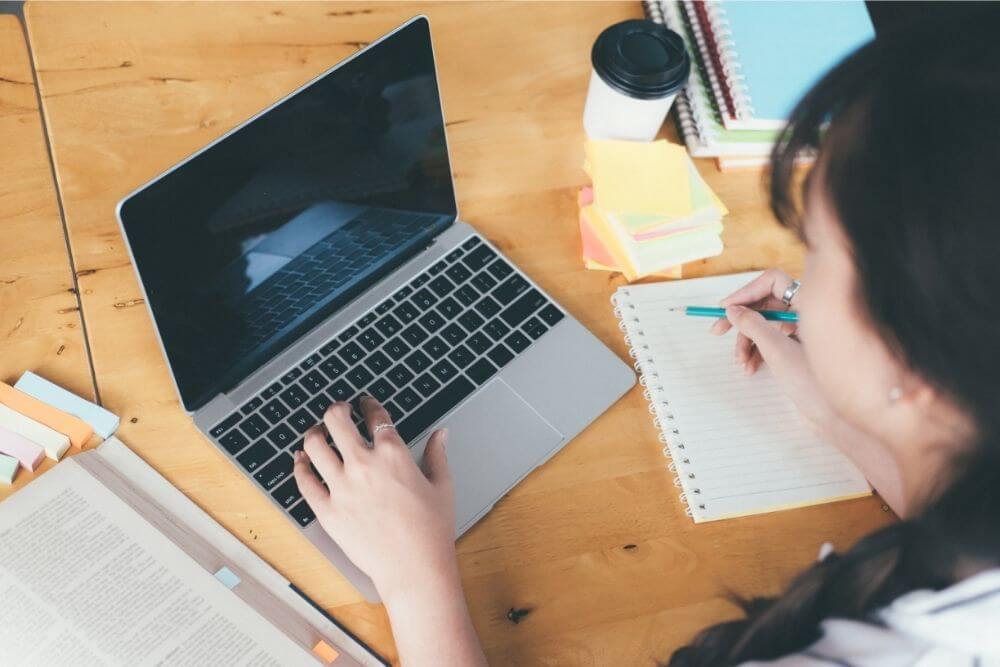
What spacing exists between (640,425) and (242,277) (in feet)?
1.37

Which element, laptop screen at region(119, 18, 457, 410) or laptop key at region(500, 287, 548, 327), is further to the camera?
laptop key at region(500, 287, 548, 327)

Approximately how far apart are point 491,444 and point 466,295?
0.55 feet

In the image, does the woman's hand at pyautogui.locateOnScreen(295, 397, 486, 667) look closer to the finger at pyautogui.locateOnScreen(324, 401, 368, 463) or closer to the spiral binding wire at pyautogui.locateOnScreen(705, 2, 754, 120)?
the finger at pyautogui.locateOnScreen(324, 401, 368, 463)

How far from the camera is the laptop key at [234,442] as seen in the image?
2.63ft

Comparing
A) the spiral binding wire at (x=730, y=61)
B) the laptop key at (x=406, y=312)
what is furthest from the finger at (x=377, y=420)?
the spiral binding wire at (x=730, y=61)

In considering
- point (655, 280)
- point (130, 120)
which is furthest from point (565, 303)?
point (130, 120)

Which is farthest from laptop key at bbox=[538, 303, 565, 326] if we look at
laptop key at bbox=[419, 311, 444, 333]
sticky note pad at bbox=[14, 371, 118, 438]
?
sticky note pad at bbox=[14, 371, 118, 438]

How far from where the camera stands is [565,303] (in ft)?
3.14

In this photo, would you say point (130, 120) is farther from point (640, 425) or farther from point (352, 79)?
point (640, 425)

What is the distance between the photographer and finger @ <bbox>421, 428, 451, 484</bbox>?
78cm

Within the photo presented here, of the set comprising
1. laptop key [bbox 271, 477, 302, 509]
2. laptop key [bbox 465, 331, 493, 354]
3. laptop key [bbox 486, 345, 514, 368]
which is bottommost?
laptop key [bbox 486, 345, 514, 368]

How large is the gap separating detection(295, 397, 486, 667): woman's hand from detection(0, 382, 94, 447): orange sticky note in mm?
209

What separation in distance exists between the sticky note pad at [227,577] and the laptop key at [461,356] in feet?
0.94

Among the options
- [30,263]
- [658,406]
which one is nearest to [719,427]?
[658,406]
